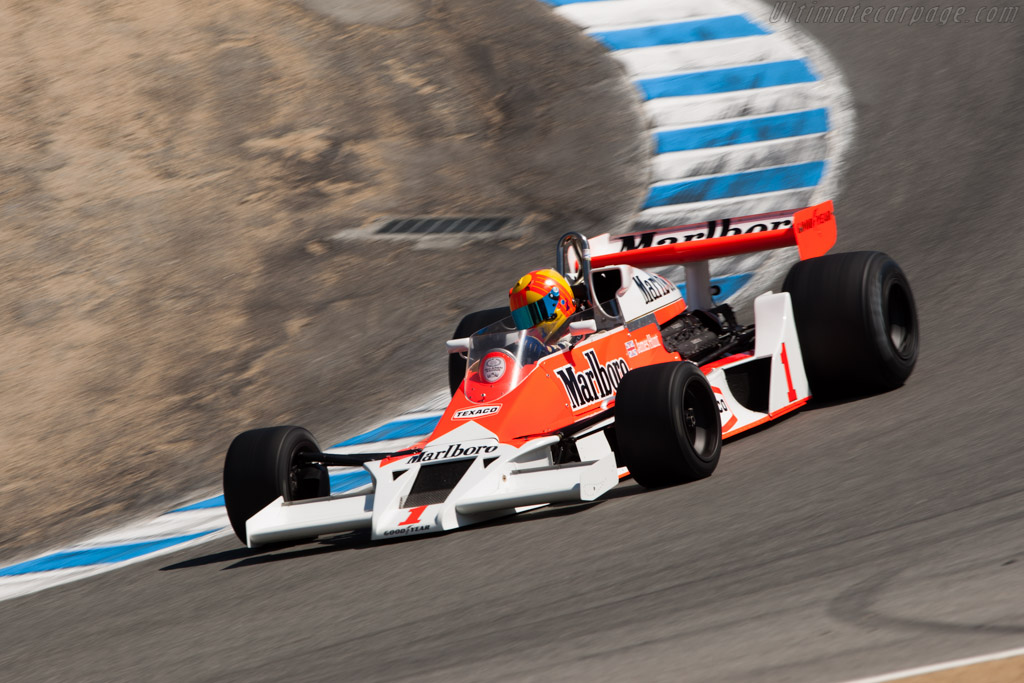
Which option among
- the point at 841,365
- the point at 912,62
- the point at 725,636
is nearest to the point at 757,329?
the point at 841,365

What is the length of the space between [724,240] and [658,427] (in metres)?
2.25

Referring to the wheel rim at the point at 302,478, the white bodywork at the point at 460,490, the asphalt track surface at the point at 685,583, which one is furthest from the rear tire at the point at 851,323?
the wheel rim at the point at 302,478

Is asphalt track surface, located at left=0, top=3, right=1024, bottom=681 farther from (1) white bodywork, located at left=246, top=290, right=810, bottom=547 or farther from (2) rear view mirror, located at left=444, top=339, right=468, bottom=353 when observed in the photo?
(2) rear view mirror, located at left=444, top=339, right=468, bottom=353

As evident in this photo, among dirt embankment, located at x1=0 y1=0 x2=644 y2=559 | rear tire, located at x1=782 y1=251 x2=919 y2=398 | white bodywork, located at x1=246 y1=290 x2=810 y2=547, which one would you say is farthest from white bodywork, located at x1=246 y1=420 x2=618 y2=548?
dirt embankment, located at x1=0 y1=0 x2=644 y2=559

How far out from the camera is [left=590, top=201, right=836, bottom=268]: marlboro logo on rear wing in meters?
8.04

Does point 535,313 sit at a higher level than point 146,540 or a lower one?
higher

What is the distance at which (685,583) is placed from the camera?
15.9 ft

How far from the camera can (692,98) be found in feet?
48.7

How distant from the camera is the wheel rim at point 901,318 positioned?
313 inches

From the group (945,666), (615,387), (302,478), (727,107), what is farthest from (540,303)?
(727,107)

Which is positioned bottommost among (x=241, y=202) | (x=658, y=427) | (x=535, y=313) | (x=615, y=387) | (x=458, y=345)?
(x=241, y=202)

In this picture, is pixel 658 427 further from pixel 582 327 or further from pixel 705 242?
pixel 705 242

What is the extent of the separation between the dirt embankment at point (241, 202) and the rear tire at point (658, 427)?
365cm

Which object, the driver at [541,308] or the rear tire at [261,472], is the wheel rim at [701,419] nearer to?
the driver at [541,308]
